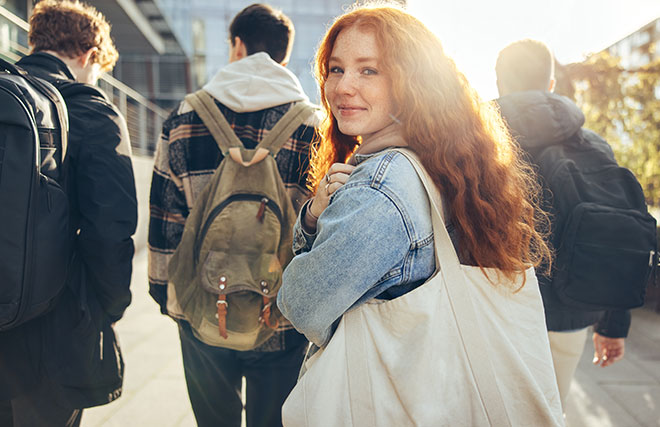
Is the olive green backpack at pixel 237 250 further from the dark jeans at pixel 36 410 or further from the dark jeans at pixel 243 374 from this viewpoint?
the dark jeans at pixel 36 410

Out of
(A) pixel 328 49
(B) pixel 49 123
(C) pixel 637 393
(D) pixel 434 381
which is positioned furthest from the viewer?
(C) pixel 637 393

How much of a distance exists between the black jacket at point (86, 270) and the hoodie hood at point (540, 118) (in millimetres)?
1698

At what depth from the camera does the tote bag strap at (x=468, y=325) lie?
119cm

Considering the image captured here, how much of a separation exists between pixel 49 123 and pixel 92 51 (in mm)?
754

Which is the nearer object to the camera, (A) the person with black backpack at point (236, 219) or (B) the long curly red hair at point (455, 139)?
(B) the long curly red hair at point (455, 139)

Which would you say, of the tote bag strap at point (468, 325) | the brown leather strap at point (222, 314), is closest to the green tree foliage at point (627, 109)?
the brown leather strap at point (222, 314)

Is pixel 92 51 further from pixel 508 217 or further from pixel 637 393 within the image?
pixel 637 393

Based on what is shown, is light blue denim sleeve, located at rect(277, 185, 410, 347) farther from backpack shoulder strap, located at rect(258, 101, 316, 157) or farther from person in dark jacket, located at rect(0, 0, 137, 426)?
person in dark jacket, located at rect(0, 0, 137, 426)

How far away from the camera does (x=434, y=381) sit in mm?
1184

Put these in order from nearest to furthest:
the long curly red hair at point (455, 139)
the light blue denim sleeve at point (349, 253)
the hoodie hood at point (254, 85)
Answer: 1. the light blue denim sleeve at point (349, 253)
2. the long curly red hair at point (455, 139)
3. the hoodie hood at point (254, 85)

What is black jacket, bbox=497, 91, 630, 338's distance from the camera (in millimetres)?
2127

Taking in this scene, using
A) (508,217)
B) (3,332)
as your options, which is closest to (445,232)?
(508,217)

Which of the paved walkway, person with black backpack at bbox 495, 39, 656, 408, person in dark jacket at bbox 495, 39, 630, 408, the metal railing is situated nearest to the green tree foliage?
the paved walkway

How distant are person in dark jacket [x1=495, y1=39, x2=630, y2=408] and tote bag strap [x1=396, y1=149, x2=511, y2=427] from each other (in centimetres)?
109
